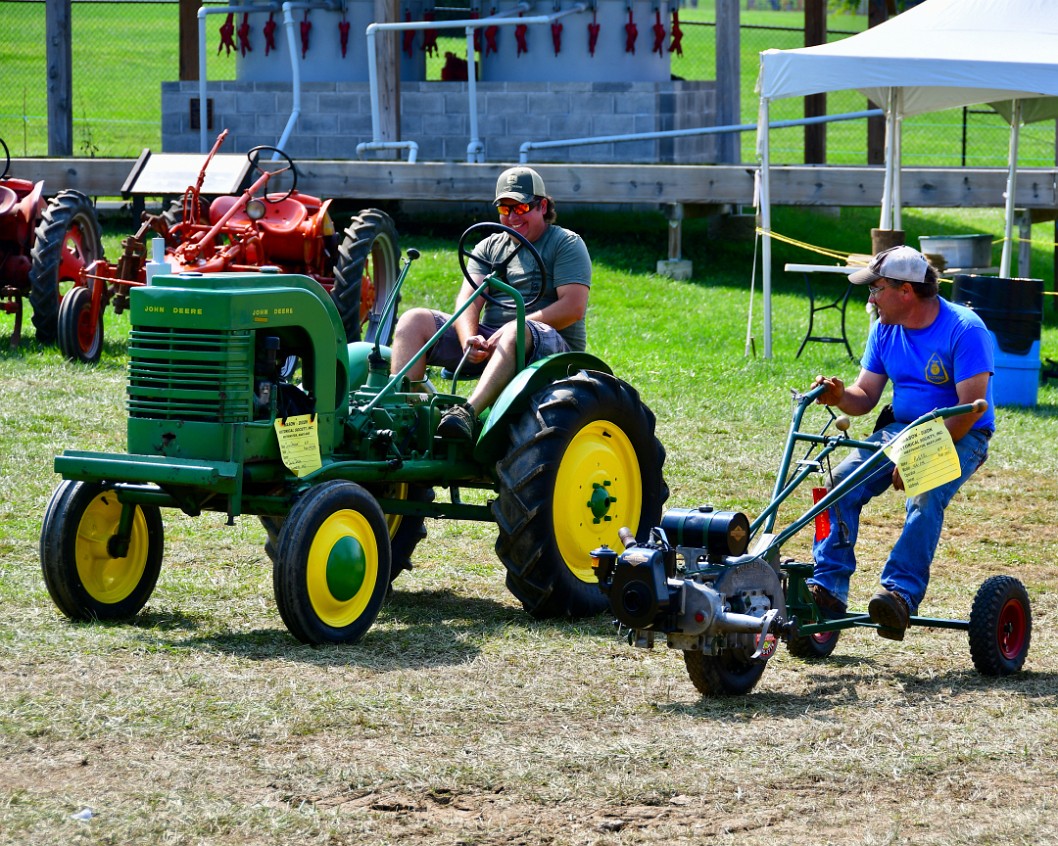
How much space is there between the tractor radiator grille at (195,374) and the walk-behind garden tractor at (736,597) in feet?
4.67

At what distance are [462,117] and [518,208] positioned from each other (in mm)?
11883

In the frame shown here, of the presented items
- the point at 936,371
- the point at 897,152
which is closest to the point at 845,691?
the point at 936,371

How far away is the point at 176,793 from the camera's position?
13.9ft

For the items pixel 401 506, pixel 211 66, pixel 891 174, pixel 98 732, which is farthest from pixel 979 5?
pixel 211 66

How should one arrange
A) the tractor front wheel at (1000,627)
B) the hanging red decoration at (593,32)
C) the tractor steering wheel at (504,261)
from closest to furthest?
the tractor front wheel at (1000,627) → the tractor steering wheel at (504,261) → the hanging red decoration at (593,32)

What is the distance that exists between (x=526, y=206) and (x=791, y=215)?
12.5m

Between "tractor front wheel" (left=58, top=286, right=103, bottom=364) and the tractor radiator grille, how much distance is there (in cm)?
624

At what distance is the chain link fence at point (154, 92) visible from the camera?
26.7m

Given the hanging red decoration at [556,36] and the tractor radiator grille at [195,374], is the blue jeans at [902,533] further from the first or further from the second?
the hanging red decoration at [556,36]

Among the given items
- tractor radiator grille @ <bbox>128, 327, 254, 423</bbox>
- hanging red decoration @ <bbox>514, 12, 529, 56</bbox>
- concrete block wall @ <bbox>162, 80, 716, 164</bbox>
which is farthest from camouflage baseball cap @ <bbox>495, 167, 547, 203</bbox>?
hanging red decoration @ <bbox>514, 12, 529, 56</bbox>

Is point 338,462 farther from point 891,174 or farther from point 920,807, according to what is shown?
point 891,174

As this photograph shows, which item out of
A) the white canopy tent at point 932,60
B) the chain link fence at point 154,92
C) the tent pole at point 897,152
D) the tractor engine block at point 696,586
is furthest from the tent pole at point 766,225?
the tractor engine block at point 696,586

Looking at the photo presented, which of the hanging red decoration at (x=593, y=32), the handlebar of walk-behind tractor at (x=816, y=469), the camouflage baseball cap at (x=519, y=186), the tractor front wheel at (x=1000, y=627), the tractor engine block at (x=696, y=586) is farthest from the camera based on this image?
the hanging red decoration at (x=593, y=32)

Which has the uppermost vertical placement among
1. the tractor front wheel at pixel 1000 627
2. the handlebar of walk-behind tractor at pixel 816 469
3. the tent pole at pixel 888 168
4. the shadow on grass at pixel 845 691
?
the tent pole at pixel 888 168
